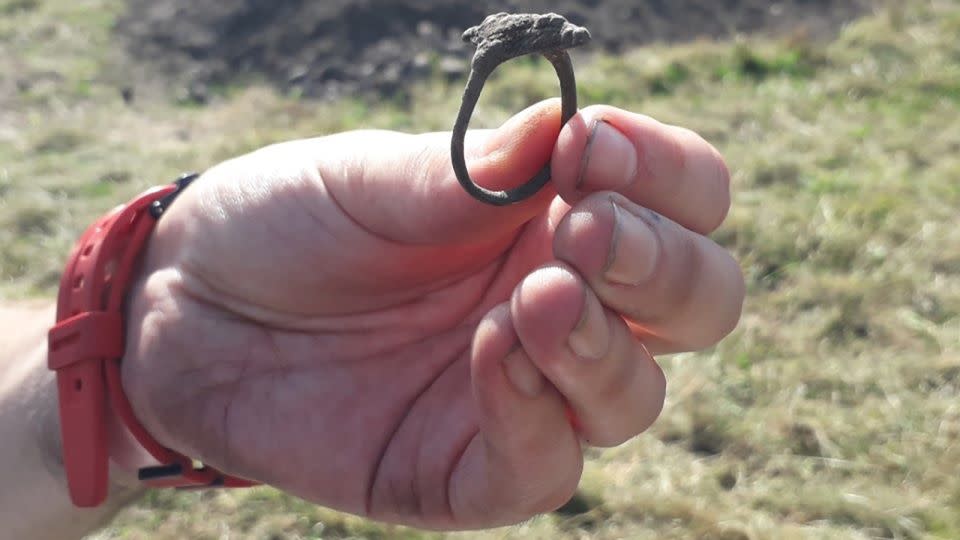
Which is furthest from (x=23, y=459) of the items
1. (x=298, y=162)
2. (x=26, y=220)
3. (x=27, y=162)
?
(x=27, y=162)

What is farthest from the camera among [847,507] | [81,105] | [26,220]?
[81,105]

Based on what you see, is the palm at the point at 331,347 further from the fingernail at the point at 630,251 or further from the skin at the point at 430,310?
the fingernail at the point at 630,251

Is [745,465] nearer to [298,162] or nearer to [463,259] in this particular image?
[463,259]

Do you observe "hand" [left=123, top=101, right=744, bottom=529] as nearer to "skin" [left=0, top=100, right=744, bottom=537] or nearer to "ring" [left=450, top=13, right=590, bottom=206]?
"skin" [left=0, top=100, right=744, bottom=537]

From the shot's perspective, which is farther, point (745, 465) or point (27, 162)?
point (27, 162)

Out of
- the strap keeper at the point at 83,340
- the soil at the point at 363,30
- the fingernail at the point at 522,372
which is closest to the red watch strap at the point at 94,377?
the strap keeper at the point at 83,340

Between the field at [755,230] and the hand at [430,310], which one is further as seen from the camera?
the field at [755,230]

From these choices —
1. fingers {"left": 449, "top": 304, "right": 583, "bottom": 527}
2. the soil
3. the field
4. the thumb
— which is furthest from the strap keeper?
the soil
